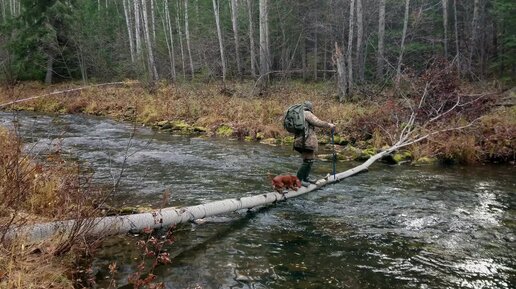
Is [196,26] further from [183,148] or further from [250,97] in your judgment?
[183,148]

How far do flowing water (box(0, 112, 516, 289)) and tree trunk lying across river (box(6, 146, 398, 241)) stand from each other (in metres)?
0.26

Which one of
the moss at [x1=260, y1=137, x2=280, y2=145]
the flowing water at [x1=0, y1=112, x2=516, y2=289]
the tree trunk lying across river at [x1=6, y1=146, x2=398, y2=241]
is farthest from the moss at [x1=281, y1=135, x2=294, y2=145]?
the tree trunk lying across river at [x1=6, y1=146, x2=398, y2=241]

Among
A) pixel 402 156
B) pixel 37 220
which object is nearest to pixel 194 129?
pixel 402 156

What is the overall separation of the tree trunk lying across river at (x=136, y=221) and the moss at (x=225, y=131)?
8427 millimetres

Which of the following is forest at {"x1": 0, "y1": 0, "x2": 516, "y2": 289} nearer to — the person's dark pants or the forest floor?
the forest floor

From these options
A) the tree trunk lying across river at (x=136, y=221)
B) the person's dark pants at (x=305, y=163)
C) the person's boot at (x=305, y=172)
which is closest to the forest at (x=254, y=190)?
the tree trunk lying across river at (x=136, y=221)

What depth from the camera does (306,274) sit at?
5.06 meters

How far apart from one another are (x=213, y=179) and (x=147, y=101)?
14.1 metres

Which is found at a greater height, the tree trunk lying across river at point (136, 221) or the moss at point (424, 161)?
the tree trunk lying across river at point (136, 221)

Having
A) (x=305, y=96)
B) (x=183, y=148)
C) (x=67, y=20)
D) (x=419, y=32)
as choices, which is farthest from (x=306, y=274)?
(x=67, y=20)

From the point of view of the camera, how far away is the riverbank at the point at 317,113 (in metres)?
12.0

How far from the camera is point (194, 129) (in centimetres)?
1727

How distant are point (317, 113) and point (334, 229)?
34.0 ft

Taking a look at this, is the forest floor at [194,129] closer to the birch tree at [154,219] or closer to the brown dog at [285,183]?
the birch tree at [154,219]
